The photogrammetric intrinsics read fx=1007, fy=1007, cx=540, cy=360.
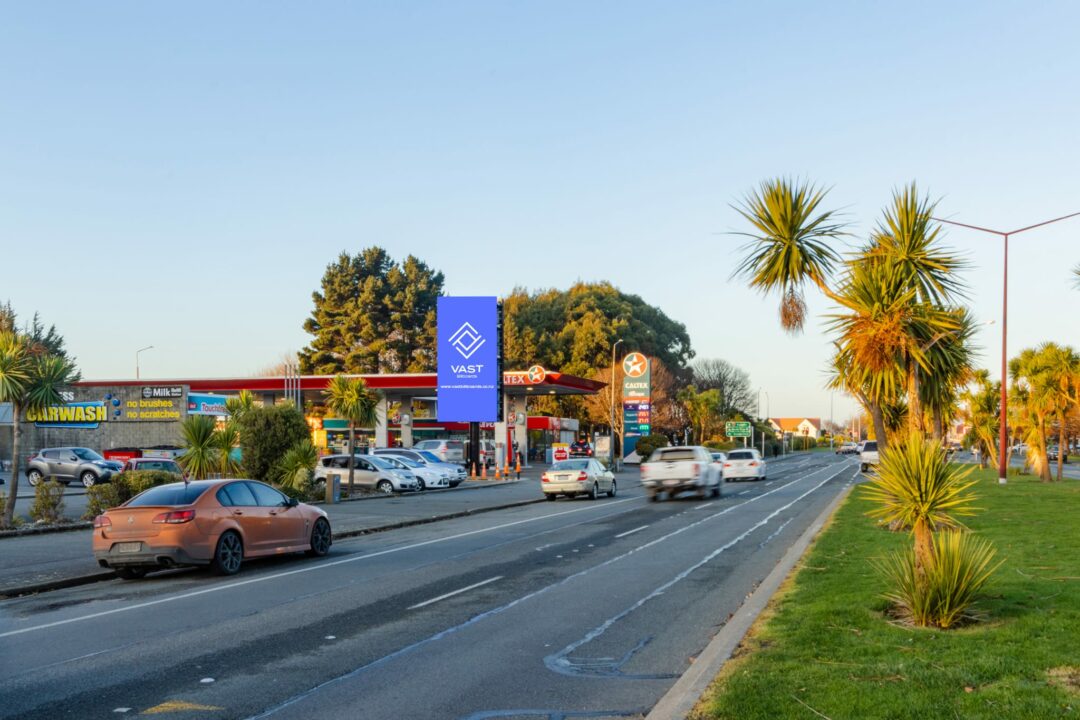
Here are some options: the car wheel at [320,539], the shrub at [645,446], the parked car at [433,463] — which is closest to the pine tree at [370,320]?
the shrub at [645,446]

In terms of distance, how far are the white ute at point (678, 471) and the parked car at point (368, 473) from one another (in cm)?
1054

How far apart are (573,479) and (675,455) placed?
147 inches

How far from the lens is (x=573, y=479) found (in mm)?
35219

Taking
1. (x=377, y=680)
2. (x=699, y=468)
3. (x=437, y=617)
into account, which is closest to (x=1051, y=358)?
(x=699, y=468)

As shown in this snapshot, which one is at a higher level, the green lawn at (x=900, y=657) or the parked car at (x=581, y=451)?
the green lawn at (x=900, y=657)

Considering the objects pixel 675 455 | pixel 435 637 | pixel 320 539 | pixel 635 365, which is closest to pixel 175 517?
pixel 320 539

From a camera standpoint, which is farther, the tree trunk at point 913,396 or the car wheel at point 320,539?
the car wheel at point 320,539

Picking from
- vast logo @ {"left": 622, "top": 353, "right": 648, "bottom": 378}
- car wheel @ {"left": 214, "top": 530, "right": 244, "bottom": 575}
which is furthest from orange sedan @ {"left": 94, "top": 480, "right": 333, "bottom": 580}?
vast logo @ {"left": 622, "top": 353, "right": 648, "bottom": 378}

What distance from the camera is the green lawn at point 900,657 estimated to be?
6.22 metres

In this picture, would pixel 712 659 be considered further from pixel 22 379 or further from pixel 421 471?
pixel 421 471

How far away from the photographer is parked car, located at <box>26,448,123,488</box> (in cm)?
4100

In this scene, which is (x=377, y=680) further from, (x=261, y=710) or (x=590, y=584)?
(x=590, y=584)

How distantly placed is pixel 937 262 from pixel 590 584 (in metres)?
8.42

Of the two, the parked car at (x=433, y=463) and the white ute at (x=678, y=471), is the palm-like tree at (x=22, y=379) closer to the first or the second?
the white ute at (x=678, y=471)
